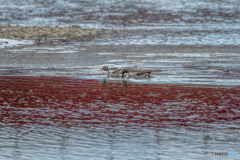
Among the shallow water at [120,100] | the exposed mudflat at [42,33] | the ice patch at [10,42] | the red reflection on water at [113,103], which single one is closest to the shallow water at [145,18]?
the shallow water at [120,100]

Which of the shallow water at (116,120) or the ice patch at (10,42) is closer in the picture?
the shallow water at (116,120)

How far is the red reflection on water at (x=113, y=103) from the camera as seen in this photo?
988 cm

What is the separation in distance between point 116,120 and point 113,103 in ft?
6.24

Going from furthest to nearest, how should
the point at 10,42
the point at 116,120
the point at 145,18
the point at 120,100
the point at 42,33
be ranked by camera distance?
the point at 145,18, the point at 42,33, the point at 10,42, the point at 120,100, the point at 116,120

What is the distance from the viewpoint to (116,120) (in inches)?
387

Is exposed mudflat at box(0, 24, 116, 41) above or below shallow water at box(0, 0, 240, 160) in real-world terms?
above

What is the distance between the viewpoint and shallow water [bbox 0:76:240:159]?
25.3 feet

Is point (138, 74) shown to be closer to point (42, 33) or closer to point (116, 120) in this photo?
point (116, 120)

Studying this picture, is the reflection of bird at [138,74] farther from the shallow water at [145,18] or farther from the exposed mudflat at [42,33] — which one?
the exposed mudflat at [42,33]

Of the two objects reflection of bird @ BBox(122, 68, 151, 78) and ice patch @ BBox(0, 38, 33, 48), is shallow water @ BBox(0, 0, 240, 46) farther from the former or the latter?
reflection of bird @ BBox(122, 68, 151, 78)

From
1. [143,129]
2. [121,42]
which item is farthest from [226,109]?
[121,42]

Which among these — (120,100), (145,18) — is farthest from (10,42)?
(145,18)

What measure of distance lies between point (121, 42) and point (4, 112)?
19706 millimetres

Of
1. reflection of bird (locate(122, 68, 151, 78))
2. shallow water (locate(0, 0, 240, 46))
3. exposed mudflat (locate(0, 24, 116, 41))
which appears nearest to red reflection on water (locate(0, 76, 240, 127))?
reflection of bird (locate(122, 68, 151, 78))
